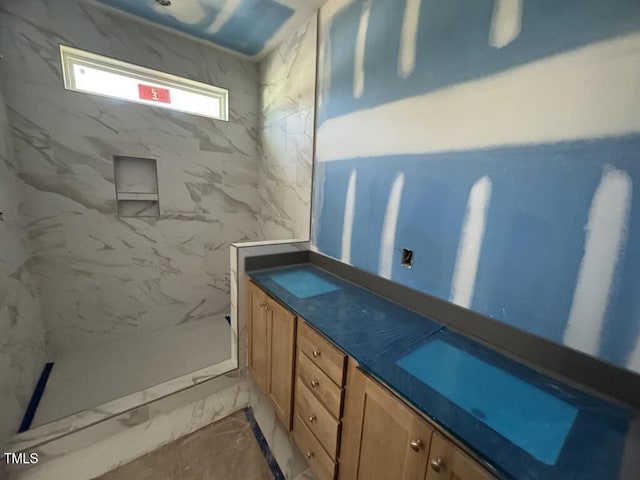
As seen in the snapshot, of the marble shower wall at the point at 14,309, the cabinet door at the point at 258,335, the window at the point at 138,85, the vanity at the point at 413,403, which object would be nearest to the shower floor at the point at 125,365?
the marble shower wall at the point at 14,309

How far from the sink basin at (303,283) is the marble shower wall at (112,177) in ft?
4.30

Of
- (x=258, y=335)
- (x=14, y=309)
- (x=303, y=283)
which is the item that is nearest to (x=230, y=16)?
(x=303, y=283)

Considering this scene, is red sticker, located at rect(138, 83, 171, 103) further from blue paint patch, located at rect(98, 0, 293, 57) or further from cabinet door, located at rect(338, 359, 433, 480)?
cabinet door, located at rect(338, 359, 433, 480)

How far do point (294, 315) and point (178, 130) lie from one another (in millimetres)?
2052

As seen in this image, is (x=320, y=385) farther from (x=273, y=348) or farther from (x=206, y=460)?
(x=206, y=460)

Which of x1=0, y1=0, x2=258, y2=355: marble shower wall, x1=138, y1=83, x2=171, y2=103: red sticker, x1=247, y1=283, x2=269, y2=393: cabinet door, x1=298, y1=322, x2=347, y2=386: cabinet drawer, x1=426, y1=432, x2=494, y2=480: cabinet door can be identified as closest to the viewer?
x1=426, y1=432, x2=494, y2=480: cabinet door

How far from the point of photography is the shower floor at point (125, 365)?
5.39ft

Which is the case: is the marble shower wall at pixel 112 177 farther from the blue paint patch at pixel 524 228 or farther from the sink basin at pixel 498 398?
the sink basin at pixel 498 398

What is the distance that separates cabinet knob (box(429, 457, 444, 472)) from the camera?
0.64m

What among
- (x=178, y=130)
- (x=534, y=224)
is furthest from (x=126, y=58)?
(x=534, y=224)

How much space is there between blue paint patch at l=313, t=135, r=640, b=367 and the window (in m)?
1.93

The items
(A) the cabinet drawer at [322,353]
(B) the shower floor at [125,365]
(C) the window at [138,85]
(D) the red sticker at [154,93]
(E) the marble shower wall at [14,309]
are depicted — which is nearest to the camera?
(A) the cabinet drawer at [322,353]

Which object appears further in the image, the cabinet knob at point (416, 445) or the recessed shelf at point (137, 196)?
the recessed shelf at point (137, 196)

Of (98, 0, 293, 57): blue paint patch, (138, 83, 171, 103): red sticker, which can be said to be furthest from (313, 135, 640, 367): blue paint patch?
(138, 83, 171, 103): red sticker
